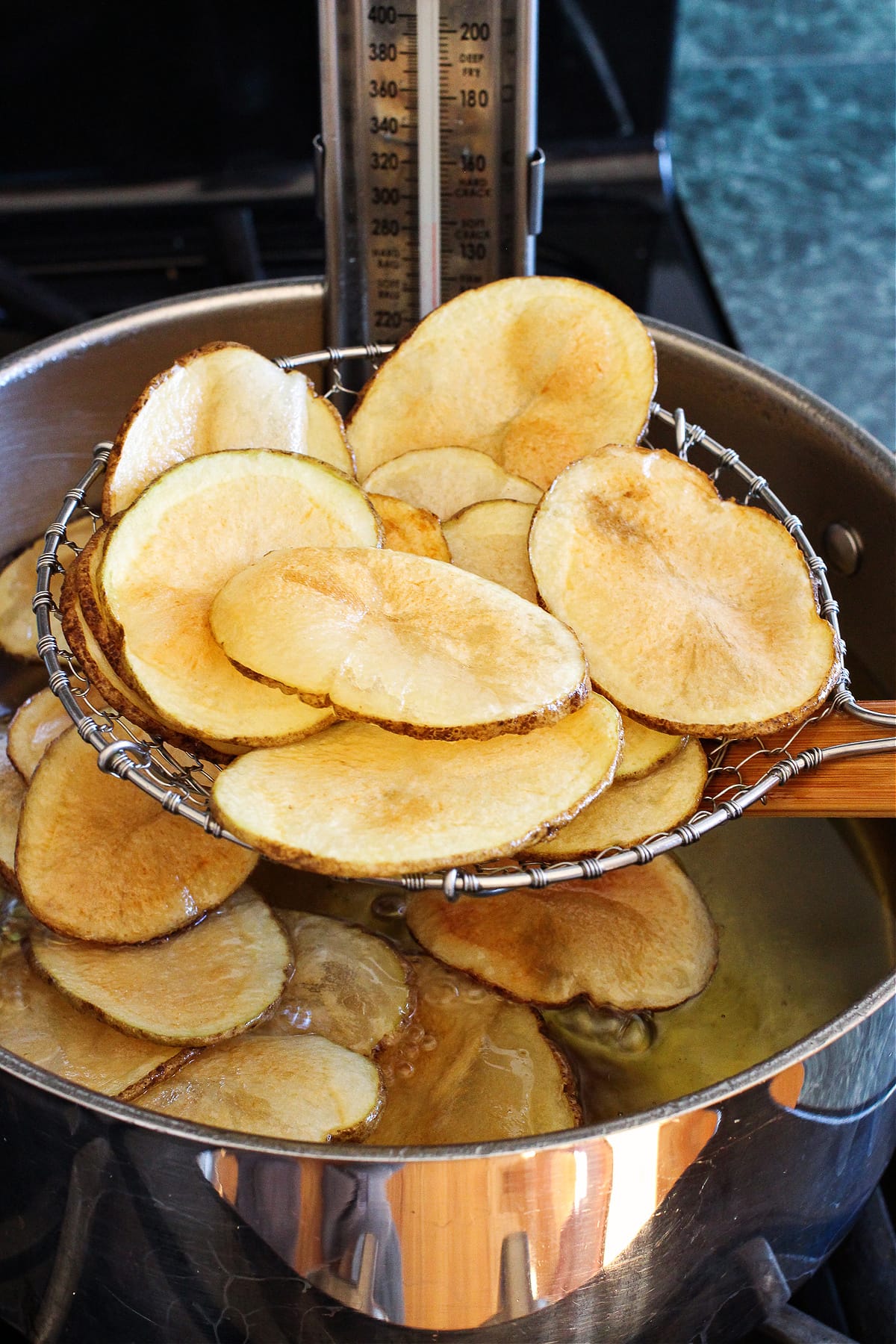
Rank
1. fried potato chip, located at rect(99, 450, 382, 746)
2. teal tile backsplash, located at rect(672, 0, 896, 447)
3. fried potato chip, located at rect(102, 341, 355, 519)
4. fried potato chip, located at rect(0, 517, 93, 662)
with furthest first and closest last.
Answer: teal tile backsplash, located at rect(672, 0, 896, 447), fried potato chip, located at rect(0, 517, 93, 662), fried potato chip, located at rect(102, 341, 355, 519), fried potato chip, located at rect(99, 450, 382, 746)

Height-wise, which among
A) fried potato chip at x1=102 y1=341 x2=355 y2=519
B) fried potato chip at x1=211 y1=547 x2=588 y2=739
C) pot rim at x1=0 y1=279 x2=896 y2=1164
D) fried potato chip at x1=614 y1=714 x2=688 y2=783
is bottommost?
pot rim at x1=0 y1=279 x2=896 y2=1164

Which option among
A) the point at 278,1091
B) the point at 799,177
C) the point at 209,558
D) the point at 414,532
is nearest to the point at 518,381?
the point at 414,532

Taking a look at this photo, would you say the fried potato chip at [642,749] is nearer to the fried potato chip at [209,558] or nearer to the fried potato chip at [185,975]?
the fried potato chip at [209,558]

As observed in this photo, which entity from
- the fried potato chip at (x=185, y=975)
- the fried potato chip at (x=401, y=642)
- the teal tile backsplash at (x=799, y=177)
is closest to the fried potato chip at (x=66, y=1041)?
the fried potato chip at (x=185, y=975)

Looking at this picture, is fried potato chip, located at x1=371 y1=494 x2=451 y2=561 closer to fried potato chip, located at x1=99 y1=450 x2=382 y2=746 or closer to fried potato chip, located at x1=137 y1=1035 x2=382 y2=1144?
fried potato chip, located at x1=99 y1=450 x2=382 y2=746

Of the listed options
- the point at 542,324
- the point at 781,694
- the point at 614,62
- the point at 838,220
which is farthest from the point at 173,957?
the point at 838,220

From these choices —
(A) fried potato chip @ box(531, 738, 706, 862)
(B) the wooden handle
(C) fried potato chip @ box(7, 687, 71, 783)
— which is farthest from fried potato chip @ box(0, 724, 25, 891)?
(B) the wooden handle

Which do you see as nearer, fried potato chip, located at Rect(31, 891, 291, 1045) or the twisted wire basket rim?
the twisted wire basket rim
